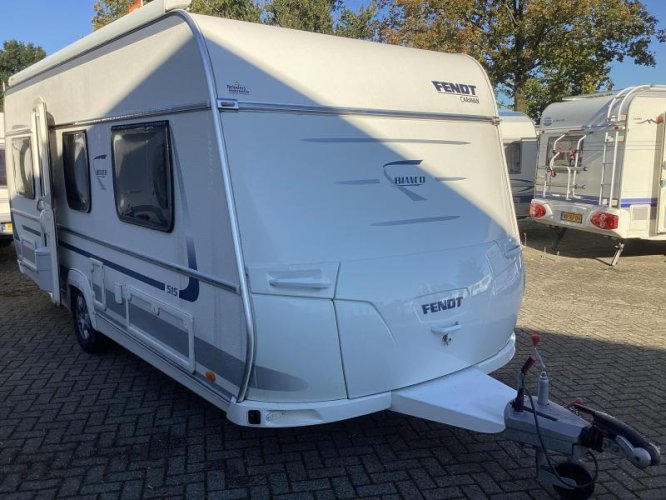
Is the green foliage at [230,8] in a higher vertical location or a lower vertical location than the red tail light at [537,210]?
higher

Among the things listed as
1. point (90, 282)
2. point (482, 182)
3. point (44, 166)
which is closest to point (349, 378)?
point (482, 182)

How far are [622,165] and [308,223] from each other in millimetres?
7391

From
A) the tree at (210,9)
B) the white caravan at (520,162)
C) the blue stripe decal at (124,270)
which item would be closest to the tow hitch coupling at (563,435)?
the blue stripe decal at (124,270)

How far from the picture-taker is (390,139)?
12.0 ft

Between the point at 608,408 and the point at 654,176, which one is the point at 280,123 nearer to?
the point at 608,408

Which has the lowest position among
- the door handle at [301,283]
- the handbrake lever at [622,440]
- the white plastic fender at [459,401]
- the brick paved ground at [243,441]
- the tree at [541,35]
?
the brick paved ground at [243,441]

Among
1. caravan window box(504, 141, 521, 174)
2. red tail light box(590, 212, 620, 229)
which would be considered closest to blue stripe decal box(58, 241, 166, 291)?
red tail light box(590, 212, 620, 229)

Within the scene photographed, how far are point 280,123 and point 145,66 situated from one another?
120cm

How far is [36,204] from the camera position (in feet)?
20.0

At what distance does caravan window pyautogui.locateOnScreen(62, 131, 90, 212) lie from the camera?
4938 millimetres

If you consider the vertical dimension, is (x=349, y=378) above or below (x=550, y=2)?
below

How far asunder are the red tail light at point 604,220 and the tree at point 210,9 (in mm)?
13096

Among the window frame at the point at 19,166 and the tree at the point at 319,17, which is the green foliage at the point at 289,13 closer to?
the tree at the point at 319,17

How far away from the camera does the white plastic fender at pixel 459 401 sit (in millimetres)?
3207
